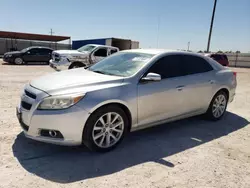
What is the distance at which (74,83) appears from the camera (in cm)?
357

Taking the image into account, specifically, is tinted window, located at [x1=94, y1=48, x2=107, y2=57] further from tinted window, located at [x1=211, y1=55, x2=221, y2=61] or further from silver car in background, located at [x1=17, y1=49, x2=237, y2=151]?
tinted window, located at [x1=211, y1=55, x2=221, y2=61]

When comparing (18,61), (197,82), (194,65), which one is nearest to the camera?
(197,82)

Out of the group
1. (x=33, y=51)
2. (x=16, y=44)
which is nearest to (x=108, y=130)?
(x=33, y=51)

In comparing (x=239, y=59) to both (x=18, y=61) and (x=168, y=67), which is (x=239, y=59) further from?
(x=168, y=67)

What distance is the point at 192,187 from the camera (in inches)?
112

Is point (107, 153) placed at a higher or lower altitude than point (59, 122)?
lower

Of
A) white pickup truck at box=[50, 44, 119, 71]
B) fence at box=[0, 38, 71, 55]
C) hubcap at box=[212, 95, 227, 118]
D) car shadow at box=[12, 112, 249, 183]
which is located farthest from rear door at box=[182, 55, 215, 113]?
fence at box=[0, 38, 71, 55]

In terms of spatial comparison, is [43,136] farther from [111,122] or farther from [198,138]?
[198,138]

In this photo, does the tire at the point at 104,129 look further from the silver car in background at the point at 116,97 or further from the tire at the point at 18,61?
the tire at the point at 18,61

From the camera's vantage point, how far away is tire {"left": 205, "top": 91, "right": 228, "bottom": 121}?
529 centimetres

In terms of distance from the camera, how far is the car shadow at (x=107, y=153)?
3051 mm

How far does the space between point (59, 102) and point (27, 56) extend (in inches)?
702

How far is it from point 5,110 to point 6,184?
3.06 meters

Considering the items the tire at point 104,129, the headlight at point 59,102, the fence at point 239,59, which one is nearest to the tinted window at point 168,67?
the tire at point 104,129
